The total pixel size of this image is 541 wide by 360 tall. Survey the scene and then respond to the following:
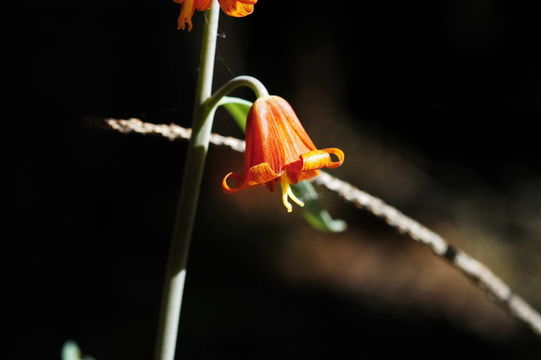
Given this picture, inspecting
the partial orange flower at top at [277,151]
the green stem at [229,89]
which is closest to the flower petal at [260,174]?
the partial orange flower at top at [277,151]

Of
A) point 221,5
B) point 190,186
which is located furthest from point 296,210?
point 221,5

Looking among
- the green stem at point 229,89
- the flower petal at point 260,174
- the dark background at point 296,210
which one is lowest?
the flower petal at point 260,174

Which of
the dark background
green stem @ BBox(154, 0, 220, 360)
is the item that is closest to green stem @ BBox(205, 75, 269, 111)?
green stem @ BBox(154, 0, 220, 360)

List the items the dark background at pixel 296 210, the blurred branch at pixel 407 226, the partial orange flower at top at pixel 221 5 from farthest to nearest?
the dark background at pixel 296 210
the blurred branch at pixel 407 226
the partial orange flower at top at pixel 221 5

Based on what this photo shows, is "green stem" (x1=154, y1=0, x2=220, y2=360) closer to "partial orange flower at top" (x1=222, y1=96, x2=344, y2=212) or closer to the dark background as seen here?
"partial orange flower at top" (x1=222, y1=96, x2=344, y2=212)

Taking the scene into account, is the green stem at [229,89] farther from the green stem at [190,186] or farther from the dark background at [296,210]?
the dark background at [296,210]

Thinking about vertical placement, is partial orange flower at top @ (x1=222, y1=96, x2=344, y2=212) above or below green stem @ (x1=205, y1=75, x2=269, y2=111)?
below
